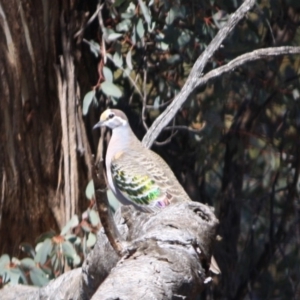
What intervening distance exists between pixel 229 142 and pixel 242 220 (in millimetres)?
521

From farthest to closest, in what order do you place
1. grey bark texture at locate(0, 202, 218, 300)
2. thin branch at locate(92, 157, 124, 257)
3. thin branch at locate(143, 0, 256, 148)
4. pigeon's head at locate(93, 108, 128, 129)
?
pigeon's head at locate(93, 108, 128, 129), thin branch at locate(143, 0, 256, 148), thin branch at locate(92, 157, 124, 257), grey bark texture at locate(0, 202, 218, 300)

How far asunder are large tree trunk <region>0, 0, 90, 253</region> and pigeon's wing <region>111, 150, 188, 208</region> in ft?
0.81

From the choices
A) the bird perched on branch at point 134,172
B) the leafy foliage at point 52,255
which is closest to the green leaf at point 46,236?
the leafy foliage at point 52,255

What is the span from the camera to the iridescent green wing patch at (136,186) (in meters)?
4.68

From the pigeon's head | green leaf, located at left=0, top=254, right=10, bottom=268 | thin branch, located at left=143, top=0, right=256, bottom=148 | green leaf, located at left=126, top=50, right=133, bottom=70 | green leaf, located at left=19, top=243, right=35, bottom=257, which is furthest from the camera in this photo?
green leaf, located at left=126, top=50, right=133, bottom=70

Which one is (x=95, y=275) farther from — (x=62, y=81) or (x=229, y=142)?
(x=229, y=142)

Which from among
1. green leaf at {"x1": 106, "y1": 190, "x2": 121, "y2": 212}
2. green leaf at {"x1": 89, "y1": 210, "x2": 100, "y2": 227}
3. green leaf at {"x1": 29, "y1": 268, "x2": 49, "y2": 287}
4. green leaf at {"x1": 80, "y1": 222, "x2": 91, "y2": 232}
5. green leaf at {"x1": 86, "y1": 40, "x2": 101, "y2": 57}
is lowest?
green leaf at {"x1": 29, "y1": 268, "x2": 49, "y2": 287}

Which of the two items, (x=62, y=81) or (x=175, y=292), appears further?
(x=62, y=81)

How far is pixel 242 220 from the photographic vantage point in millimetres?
5734

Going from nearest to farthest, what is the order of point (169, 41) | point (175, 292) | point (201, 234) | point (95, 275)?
point (175, 292) → point (201, 234) → point (95, 275) → point (169, 41)

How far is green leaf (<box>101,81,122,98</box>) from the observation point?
15.6 feet

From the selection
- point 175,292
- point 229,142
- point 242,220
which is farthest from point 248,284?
point 175,292

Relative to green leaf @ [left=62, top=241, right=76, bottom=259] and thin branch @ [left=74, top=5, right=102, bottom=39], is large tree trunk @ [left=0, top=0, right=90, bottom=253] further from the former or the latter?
green leaf @ [left=62, top=241, right=76, bottom=259]

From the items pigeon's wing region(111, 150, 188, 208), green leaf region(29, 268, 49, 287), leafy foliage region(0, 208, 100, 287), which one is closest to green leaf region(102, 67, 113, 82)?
pigeon's wing region(111, 150, 188, 208)
